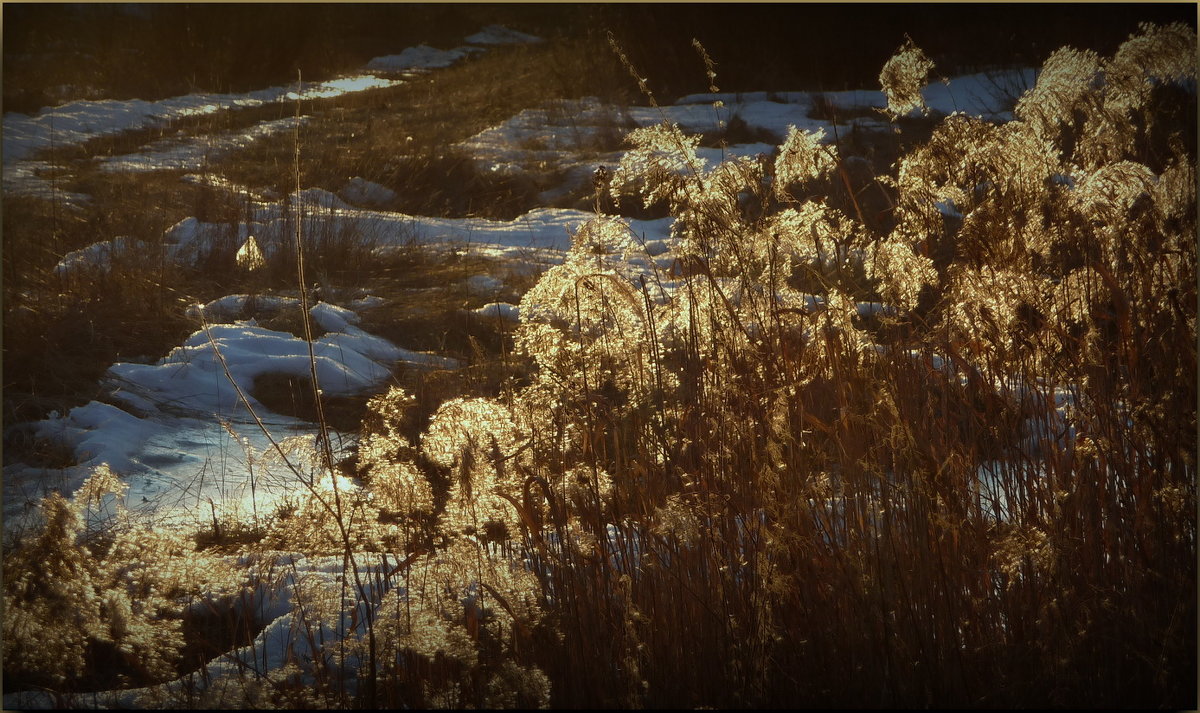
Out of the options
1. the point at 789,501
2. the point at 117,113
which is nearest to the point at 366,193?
the point at 117,113

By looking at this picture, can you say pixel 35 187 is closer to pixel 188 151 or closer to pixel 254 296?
pixel 188 151

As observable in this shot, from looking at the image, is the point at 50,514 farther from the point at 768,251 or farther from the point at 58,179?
the point at 58,179

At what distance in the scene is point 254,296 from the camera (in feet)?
15.7

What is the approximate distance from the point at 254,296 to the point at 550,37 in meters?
10.7

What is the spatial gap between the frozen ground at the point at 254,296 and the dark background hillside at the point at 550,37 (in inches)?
15.9

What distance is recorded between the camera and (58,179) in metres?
7.10

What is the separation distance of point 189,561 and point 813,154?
5.02 ft

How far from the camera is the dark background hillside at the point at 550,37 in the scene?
28.8 feet

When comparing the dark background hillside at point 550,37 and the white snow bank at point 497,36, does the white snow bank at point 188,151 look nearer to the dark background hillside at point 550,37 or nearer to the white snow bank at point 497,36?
the dark background hillside at point 550,37

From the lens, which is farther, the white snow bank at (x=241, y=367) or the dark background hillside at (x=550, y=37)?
the dark background hillside at (x=550, y=37)

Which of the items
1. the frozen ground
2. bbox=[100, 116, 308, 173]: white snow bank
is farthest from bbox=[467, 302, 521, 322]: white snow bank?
bbox=[100, 116, 308, 173]: white snow bank

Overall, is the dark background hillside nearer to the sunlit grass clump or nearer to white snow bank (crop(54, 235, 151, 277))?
white snow bank (crop(54, 235, 151, 277))

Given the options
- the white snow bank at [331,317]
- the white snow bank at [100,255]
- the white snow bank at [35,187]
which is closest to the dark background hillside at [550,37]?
the white snow bank at [35,187]

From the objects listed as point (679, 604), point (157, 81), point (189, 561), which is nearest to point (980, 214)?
point (679, 604)
